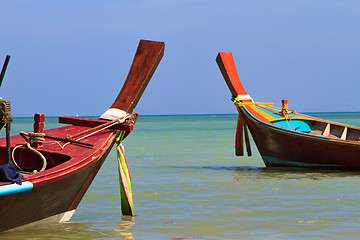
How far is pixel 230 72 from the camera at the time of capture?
46.4ft

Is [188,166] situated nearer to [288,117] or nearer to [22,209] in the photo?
[288,117]

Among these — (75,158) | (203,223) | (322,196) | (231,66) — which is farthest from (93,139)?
(231,66)

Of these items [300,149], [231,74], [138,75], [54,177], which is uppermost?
[231,74]

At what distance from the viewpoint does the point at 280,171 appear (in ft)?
42.6

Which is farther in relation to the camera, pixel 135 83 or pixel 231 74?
pixel 231 74

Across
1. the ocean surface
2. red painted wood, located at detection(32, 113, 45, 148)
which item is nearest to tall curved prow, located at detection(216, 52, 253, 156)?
the ocean surface

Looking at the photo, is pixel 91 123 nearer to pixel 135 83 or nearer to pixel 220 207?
pixel 135 83

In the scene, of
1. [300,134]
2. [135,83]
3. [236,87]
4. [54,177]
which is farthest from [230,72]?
[54,177]

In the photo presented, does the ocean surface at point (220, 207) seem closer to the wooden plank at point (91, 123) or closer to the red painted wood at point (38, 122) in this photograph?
the red painted wood at point (38, 122)

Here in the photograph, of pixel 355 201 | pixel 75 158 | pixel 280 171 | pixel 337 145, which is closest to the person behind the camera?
pixel 75 158

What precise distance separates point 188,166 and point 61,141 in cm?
778

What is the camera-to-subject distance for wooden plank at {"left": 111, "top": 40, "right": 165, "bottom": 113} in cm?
837

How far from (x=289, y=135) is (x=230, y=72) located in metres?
2.38

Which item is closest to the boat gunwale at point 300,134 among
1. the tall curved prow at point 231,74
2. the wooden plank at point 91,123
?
the tall curved prow at point 231,74
